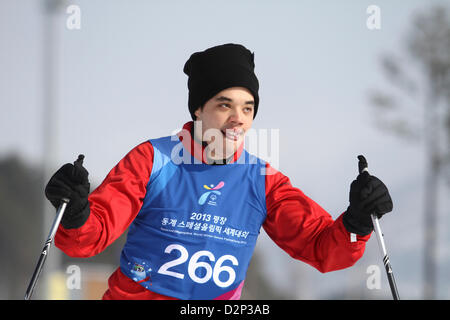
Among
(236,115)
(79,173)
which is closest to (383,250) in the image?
(236,115)

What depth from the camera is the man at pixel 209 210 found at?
10.7 feet

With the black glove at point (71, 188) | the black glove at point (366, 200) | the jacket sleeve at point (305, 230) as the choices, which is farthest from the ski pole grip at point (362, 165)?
the black glove at point (71, 188)

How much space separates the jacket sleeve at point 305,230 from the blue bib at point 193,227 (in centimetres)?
8

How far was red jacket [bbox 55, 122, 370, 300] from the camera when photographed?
10.3ft

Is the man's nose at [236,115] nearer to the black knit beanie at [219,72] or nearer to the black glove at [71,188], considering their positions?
the black knit beanie at [219,72]

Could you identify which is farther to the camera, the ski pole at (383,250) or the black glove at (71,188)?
the ski pole at (383,250)

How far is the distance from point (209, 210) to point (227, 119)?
486 mm

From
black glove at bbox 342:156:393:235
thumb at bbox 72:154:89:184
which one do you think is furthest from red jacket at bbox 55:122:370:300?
thumb at bbox 72:154:89:184

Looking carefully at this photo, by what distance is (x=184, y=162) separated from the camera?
350cm
